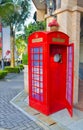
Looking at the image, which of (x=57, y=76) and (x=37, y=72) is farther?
(x=37, y=72)

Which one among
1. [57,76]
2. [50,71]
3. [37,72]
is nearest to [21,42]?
[37,72]

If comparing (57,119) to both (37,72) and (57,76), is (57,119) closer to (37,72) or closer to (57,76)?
(57,76)

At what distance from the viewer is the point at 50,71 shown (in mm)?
5594

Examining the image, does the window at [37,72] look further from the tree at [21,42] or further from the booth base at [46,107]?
the tree at [21,42]

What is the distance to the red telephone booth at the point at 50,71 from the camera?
5391 millimetres

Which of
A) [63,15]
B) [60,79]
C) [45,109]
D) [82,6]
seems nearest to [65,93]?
[60,79]

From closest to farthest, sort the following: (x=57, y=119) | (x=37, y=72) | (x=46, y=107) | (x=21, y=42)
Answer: (x=57, y=119)
(x=46, y=107)
(x=37, y=72)
(x=21, y=42)

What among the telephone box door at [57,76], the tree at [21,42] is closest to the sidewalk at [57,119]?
the telephone box door at [57,76]

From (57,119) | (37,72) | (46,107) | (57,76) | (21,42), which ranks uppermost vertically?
A: (21,42)

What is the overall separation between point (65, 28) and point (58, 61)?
3.80ft

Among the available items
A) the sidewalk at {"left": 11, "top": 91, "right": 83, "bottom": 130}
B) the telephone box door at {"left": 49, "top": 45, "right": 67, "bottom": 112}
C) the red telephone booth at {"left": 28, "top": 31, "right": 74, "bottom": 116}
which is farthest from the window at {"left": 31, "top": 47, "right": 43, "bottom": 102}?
Answer: the sidewalk at {"left": 11, "top": 91, "right": 83, "bottom": 130}

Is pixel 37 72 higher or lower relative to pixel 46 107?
higher

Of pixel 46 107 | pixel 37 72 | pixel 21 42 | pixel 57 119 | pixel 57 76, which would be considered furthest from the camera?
pixel 21 42

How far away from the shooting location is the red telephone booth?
539cm
